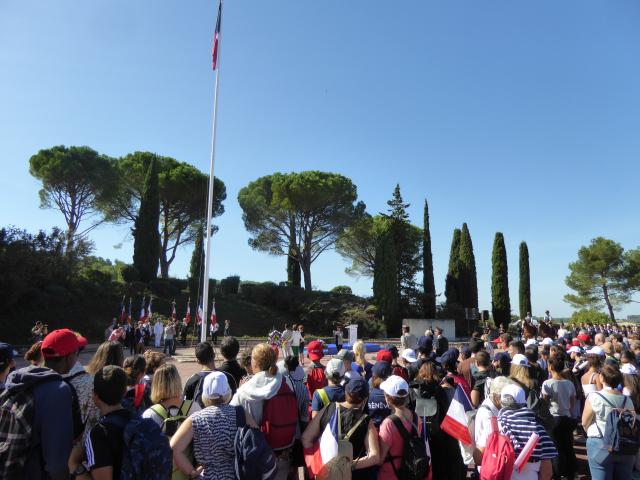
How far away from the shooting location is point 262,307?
33094 mm

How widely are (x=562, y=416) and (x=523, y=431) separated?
7.41ft

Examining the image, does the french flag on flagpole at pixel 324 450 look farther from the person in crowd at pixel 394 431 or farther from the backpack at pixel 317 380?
the backpack at pixel 317 380

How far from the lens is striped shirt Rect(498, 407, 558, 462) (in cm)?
287

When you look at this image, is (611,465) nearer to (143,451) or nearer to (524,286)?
(143,451)

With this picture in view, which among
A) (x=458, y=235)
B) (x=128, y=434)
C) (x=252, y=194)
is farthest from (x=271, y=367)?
(x=458, y=235)

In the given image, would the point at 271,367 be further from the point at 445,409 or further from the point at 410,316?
the point at 410,316

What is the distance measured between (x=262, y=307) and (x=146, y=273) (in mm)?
8855

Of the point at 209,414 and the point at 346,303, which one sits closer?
the point at 209,414

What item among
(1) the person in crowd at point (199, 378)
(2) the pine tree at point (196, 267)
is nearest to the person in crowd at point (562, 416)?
(1) the person in crowd at point (199, 378)

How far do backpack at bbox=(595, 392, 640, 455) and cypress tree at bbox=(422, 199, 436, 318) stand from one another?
102 feet

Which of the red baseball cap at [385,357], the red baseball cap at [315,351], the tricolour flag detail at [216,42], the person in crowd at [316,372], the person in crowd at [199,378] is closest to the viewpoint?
the person in crowd at [199,378]

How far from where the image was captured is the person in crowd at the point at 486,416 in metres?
3.05

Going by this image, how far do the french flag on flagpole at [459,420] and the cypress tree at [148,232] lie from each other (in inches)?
1224

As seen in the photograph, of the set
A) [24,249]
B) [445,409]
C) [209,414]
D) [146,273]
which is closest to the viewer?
[209,414]
